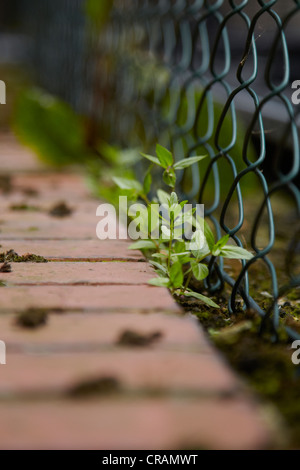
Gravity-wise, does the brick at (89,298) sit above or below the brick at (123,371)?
above

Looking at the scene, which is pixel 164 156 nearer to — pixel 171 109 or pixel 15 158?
pixel 171 109

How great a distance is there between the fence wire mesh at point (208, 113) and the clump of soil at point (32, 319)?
372mm

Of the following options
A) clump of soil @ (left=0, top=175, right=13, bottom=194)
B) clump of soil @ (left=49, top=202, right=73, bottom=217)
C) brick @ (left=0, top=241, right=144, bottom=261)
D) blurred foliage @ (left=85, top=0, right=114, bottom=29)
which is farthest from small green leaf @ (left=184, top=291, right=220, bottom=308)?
blurred foliage @ (left=85, top=0, right=114, bottom=29)

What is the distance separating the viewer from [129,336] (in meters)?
0.85

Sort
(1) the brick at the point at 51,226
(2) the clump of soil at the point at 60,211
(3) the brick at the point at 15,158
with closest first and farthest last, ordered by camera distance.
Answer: (1) the brick at the point at 51,226 < (2) the clump of soil at the point at 60,211 < (3) the brick at the point at 15,158

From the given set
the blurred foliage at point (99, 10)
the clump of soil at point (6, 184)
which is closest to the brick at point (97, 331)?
Result: the clump of soil at point (6, 184)

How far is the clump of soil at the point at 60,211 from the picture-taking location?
1653 mm

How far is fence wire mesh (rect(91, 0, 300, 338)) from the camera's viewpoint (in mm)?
1100

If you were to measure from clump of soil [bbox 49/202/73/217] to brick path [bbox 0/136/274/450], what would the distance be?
0.46m

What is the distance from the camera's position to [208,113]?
1516 millimetres

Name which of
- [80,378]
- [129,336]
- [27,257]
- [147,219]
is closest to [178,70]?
[147,219]

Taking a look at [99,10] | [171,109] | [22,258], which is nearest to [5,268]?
[22,258]

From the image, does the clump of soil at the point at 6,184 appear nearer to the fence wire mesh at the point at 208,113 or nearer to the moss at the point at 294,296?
the fence wire mesh at the point at 208,113

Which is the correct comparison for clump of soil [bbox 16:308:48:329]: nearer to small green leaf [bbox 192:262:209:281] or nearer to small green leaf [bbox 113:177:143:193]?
small green leaf [bbox 192:262:209:281]
